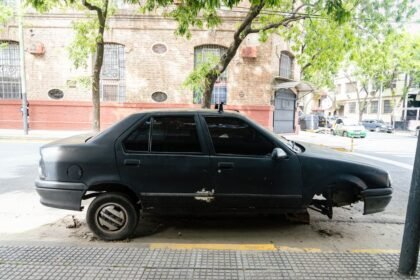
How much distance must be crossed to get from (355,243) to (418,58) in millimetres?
31908

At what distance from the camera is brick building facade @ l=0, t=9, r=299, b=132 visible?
16688 millimetres

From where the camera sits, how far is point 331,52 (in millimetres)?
10797

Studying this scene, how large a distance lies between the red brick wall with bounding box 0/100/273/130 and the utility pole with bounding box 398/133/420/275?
46.1ft

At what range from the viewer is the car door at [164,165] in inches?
155

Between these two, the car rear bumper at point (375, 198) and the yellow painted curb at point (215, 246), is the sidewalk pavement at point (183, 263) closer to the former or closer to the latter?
the yellow painted curb at point (215, 246)

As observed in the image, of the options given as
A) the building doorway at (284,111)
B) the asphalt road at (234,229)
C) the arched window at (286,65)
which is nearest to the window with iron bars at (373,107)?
the building doorway at (284,111)

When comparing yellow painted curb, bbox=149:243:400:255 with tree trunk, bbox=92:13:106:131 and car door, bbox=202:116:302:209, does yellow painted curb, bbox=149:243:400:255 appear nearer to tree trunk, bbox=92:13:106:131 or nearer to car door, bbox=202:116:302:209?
car door, bbox=202:116:302:209

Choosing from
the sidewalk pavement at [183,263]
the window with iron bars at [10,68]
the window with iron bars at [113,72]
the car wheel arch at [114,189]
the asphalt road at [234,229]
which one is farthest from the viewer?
the window with iron bars at [10,68]

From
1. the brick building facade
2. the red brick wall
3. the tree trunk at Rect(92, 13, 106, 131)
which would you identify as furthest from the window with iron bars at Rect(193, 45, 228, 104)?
the tree trunk at Rect(92, 13, 106, 131)

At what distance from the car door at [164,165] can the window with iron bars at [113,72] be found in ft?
45.9

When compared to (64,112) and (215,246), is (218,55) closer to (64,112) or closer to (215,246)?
(64,112)

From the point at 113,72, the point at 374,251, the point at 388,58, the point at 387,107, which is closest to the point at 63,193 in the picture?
the point at 374,251

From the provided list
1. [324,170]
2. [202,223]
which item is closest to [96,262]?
[202,223]

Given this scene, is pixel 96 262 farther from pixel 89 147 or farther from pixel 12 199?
pixel 12 199
